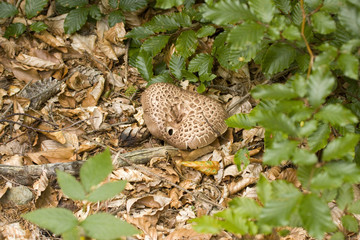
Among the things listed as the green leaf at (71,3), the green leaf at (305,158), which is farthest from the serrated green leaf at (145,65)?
the green leaf at (305,158)

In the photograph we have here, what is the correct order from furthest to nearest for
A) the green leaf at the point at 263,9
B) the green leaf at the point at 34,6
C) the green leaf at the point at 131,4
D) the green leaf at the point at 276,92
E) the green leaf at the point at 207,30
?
the green leaf at the point at 34,6, the green leaf at the point at 131,4, the green leaf at the point at 207,30, the green leaf at the point at 263,9, the green leaf at the point at 276,92

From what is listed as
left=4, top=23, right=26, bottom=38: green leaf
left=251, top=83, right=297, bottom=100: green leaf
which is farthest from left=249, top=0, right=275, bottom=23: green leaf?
left=4, top=23, right=26, bottom=38: green leaf

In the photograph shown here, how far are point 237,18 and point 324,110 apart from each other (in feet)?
2.94

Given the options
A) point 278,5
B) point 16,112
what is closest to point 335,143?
point 278,5

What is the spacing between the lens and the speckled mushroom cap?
13.0ft

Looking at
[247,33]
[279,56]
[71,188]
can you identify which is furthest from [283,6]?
[71,188]

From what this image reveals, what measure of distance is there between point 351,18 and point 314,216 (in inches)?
57.9

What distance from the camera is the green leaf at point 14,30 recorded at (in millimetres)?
4680

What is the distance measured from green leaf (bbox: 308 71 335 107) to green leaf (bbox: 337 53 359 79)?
0.25 metres

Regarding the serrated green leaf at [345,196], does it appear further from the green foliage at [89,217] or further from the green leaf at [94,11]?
the green leaf at [94,11]

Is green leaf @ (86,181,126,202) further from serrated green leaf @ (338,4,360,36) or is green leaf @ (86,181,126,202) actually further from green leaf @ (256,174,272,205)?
serrated green leaf @ (338,4,360,36)

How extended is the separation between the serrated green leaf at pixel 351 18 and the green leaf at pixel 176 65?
7.17ft

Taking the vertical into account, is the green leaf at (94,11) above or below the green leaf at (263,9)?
below

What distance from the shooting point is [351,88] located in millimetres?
3170
